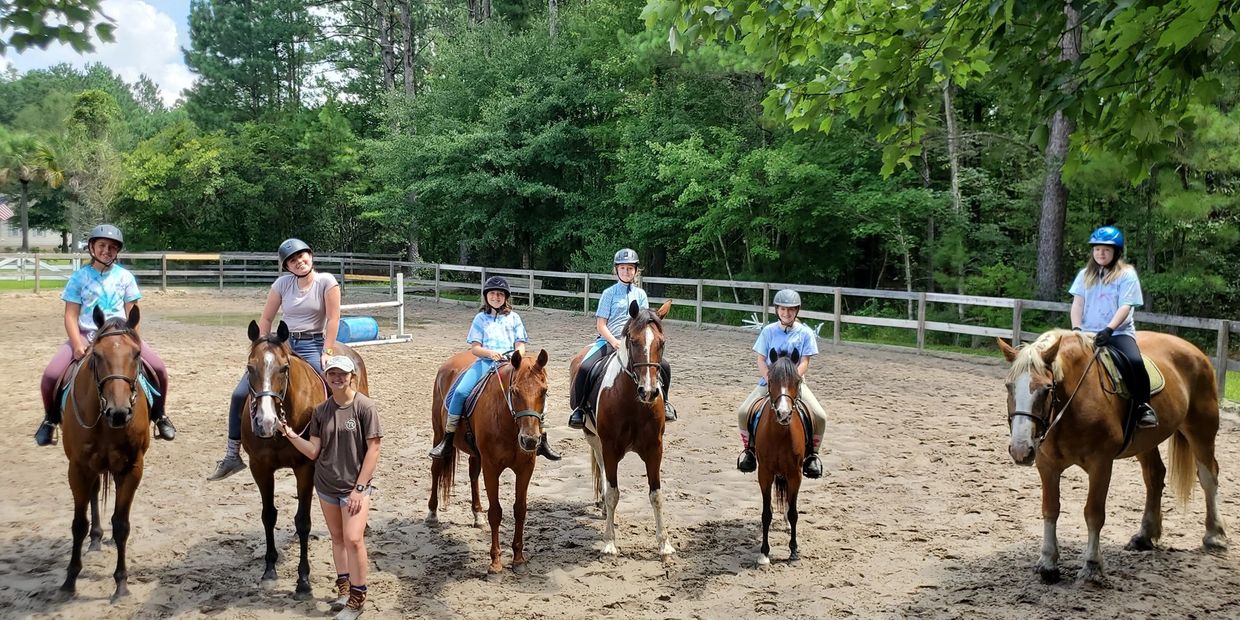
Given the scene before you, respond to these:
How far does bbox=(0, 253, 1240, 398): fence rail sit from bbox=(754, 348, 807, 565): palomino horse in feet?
25.3

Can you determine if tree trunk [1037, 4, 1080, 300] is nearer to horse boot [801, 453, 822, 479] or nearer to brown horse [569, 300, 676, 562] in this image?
horse boot [801, 453, 822, 479]

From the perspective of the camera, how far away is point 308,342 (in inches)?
220

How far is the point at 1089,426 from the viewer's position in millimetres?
4934

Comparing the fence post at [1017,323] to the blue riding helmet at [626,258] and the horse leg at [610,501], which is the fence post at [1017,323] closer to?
the blue riding helmet at [626,258]

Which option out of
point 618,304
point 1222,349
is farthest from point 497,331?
point 1222,349

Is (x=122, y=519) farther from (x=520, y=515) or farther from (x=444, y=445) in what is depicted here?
(x=520, y=515)

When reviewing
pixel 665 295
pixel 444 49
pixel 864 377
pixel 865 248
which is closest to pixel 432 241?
pixel 444 49

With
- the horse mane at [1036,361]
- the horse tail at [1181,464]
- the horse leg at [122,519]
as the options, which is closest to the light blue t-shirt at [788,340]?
the horse mane at [1036,361]

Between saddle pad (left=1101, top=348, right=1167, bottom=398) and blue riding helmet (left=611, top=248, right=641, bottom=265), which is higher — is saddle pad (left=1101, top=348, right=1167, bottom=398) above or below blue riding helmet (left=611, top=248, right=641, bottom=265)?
below

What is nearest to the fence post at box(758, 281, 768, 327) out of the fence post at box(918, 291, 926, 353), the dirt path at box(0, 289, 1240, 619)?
the fence post at box(918, 291, 926, 353)

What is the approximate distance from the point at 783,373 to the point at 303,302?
3.24 meters

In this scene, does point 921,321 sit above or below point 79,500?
above

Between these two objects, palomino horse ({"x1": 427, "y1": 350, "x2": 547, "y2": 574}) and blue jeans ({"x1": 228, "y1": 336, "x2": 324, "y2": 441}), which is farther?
blue jeans ({"x1": 228, "y1": 336, "x2": 324, "y2": 441})

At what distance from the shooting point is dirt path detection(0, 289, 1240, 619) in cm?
480
